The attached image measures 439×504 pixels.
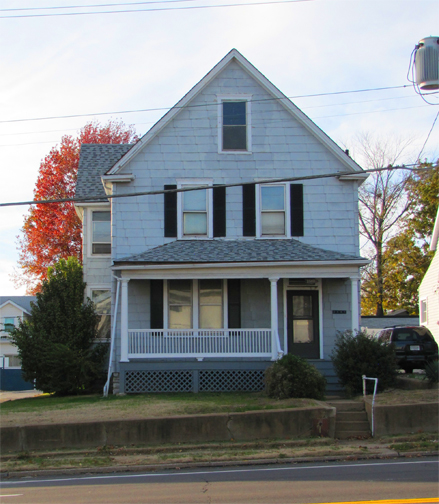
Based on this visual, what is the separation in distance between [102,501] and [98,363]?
11288 mm

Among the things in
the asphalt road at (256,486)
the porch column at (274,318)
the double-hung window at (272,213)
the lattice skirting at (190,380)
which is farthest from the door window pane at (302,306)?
the asphalt road at (256,486)

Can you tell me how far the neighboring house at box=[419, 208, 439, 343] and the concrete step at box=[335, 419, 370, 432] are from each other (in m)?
17.6

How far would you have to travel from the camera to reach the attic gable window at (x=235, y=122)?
19406 mm

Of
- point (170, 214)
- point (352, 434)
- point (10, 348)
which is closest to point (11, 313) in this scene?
point (10, 348)

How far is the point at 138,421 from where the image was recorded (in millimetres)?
12281

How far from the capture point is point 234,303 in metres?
18.9

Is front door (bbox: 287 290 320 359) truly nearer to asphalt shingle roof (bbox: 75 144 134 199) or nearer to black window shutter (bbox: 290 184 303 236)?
black window shutter (bbox: 290 184 303 236)

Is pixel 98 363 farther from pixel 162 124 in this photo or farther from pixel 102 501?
pixel 102 501

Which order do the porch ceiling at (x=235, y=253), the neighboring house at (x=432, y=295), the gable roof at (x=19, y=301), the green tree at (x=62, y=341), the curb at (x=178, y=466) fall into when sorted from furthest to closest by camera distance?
the gable roof at (x=19, y=301)
the neighboring house at (x=432, y=295)
the green tree at (x=62, y=341)
the porch ceiling at (x=235, y=253)
the curb at (x=178, y=466)

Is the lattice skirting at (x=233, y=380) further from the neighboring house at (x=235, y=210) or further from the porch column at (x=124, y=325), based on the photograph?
the porch column at (x=124, y=325)

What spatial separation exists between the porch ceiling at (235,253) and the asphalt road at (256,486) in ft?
24.9

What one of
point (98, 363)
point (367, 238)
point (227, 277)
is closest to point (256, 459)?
point (227, 277)

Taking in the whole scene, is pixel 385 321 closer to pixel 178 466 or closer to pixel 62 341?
Result: pixel 62 341

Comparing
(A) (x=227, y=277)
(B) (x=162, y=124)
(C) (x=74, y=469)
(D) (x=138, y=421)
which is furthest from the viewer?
(B) (x=162, y=124)
